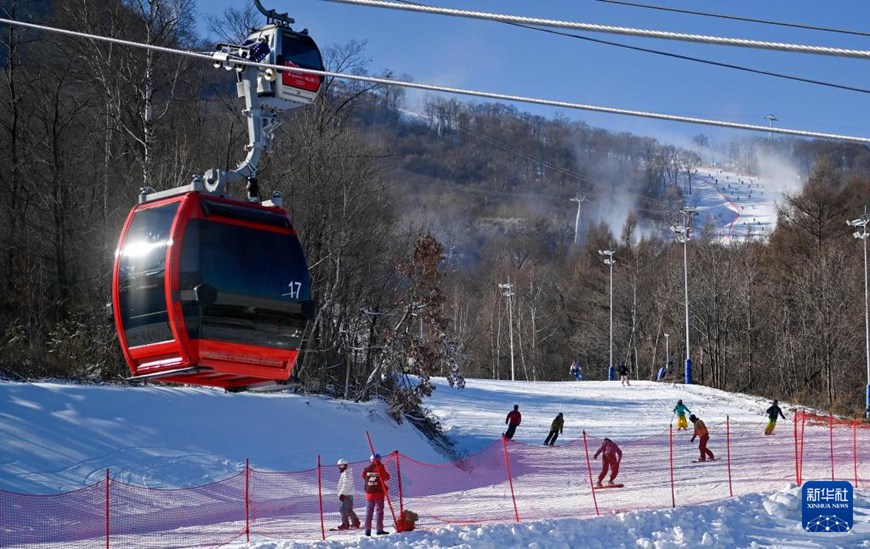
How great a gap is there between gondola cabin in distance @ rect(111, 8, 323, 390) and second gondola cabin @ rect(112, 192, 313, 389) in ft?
0.04

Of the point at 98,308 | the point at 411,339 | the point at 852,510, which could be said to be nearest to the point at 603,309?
the point at 411,339

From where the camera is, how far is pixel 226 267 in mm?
12180

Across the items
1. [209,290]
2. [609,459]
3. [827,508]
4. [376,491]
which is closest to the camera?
[209,290]

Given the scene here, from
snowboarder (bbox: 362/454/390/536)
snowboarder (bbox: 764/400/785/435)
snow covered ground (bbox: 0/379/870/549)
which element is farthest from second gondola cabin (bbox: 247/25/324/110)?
snowboarder (bbox: 764/400/785/435)

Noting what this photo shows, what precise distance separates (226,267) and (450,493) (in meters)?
13.5

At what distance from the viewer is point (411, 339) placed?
112ft

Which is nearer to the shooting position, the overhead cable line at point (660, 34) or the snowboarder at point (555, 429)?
the overhead cable line at point (660, 34)

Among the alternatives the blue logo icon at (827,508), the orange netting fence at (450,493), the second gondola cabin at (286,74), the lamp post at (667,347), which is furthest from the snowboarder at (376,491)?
the lamp post at (667,347)

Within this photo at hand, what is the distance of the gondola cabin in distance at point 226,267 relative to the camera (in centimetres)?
1189


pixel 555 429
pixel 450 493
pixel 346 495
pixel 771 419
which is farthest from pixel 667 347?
pixel 346 495

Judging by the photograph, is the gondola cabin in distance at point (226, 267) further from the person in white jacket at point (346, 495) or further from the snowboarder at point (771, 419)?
the snowboarder at point (771, 419)

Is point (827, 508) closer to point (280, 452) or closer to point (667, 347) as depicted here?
point (280, 452)

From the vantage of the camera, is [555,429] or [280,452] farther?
[555,429]

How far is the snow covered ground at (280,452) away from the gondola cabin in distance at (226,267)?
5176mm
